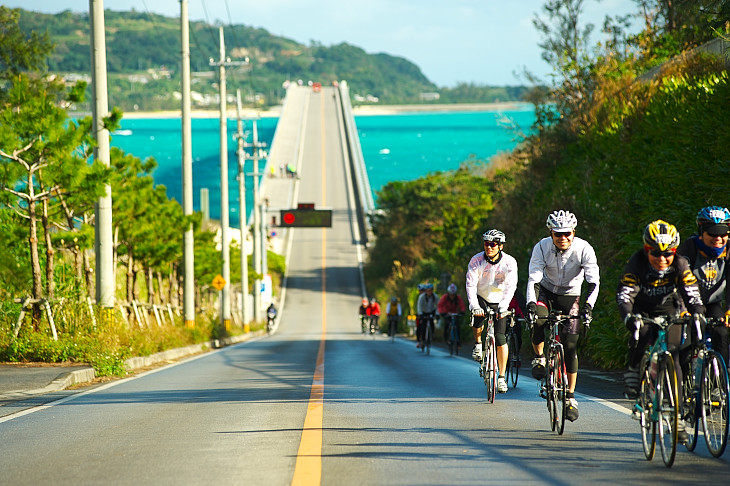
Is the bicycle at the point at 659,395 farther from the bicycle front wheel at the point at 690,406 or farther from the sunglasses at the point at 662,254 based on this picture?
the sunglasses at the point at 662,254

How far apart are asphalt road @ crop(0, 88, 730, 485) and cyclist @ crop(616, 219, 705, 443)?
2.85ft

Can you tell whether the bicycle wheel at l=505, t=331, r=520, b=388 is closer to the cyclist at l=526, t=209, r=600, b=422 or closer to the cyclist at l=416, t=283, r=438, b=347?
the cyclist at l=526, t=209, r=600, b=422

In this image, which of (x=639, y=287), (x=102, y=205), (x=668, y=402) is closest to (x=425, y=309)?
(x=102, y=205)

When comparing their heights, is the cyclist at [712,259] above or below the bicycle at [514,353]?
above

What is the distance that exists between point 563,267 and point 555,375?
1.13m

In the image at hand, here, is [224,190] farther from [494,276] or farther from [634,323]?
[634,323]

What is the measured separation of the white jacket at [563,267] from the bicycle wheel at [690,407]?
6.23 ft

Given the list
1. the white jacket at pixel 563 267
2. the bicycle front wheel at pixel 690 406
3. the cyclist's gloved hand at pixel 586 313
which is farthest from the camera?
the white jacket at pixel 563 267

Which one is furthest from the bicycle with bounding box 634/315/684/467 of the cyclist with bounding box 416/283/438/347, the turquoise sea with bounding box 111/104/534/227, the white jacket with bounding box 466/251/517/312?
the turquoise sea with bounding box 111/104/534/227

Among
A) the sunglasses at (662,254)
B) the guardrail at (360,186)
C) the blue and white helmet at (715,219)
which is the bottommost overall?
the guardrail at (360,186)

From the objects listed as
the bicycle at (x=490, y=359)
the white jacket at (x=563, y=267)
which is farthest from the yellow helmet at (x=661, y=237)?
the bicycle at (x=490, y=359)

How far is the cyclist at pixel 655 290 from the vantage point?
7324 millimetres

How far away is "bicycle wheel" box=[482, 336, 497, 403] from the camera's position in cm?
1127

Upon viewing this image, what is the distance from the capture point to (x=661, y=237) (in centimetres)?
734
